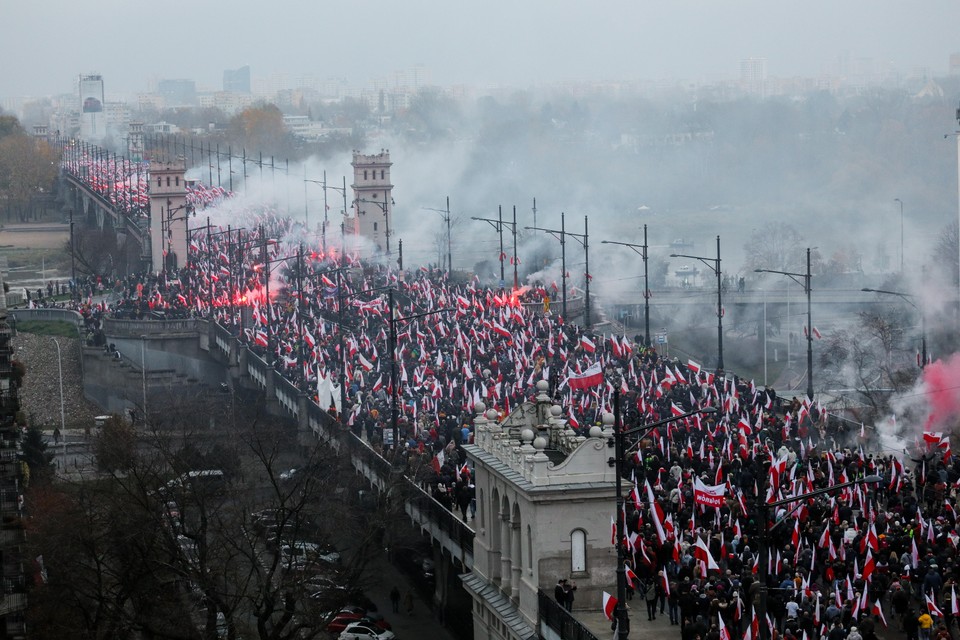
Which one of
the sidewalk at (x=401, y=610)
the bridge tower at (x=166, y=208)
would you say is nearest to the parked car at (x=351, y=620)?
the sidewalk at (x=401, y=610)

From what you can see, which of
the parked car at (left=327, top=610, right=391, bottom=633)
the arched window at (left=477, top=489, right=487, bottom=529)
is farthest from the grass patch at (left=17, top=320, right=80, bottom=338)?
the arched window at (left=477, top=489, right=487, bottom=529)

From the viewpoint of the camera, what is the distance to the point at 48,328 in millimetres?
105250

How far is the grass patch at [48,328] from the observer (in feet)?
341

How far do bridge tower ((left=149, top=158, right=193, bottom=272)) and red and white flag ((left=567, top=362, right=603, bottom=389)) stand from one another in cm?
7143

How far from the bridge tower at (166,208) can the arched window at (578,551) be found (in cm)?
8872

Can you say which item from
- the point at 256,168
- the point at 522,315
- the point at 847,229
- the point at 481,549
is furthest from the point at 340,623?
the point at 256,168

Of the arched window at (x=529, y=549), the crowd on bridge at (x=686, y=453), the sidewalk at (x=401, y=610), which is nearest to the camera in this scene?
the crowd on bridge at (x=686, y=453)

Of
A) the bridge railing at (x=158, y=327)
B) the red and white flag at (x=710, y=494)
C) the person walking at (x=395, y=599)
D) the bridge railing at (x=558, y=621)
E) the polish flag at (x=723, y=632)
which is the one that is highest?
the red and white flag at (x=710, y=494)

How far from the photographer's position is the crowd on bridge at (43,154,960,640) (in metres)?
33.3

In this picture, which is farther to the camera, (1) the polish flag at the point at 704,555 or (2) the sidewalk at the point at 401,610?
(2) the sidewalk at the point at 401,610

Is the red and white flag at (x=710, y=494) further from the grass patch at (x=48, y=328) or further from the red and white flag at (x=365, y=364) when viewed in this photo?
the grass patch at (x=48, y=328)

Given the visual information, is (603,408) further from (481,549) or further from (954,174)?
(954,174)

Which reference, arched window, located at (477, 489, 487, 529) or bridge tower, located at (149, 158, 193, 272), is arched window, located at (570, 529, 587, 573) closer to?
arched window, located at (477, 489, 487, 529)

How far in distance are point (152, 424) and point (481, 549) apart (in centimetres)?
1919
